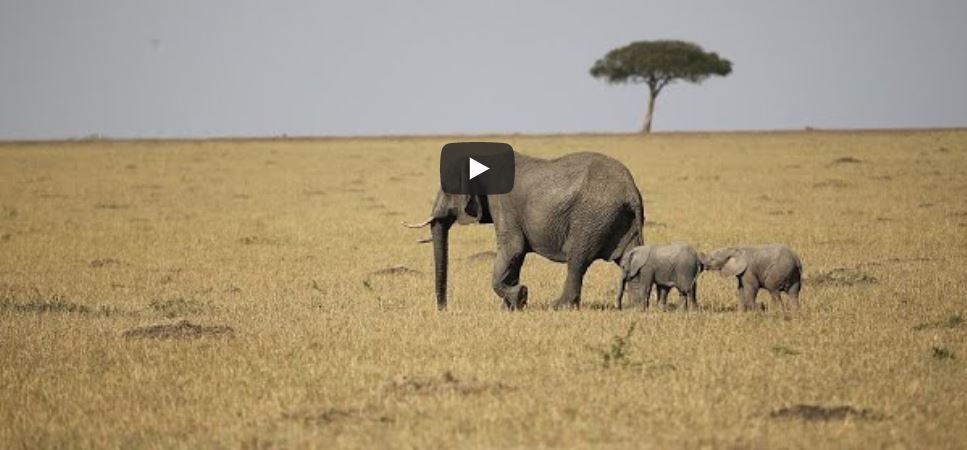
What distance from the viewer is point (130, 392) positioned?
11.2 m

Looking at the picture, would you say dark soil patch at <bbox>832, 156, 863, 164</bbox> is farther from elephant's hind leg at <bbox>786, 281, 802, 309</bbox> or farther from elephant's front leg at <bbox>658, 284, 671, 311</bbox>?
elephant's hind leg at <bbox>786, 281, 802, 309</bbox>

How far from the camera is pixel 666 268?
15219 millimetres

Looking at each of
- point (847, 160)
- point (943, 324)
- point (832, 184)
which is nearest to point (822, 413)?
point (943, 324)

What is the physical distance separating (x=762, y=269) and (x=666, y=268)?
112cm

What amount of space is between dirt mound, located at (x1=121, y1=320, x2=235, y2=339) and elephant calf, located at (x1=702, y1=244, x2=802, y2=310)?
5837 millimetres

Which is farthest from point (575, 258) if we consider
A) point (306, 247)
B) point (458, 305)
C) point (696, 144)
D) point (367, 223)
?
point (696, 144)

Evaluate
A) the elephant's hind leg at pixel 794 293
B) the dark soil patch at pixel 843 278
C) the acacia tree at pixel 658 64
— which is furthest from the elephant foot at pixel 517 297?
the acacia tree at pixel 658 64

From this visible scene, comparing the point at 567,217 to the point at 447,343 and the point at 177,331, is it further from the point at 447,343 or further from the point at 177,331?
the point at 177,331

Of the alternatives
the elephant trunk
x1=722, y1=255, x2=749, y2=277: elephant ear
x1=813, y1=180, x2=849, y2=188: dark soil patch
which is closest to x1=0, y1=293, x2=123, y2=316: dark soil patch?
the elephant trunk

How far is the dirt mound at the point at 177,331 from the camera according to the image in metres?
13.9

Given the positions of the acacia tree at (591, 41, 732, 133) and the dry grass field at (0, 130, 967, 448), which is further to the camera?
the acacia tree at (591, 41, 732, 133)

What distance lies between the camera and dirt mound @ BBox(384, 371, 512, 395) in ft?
35.7

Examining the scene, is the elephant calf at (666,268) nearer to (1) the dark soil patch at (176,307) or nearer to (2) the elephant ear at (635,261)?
(2) the elephant ear at (635,261)

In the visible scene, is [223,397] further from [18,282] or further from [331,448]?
[18,282]
